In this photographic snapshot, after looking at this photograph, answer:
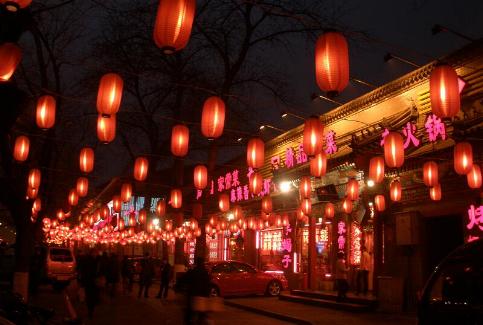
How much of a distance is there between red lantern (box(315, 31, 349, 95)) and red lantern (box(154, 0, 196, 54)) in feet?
8.69

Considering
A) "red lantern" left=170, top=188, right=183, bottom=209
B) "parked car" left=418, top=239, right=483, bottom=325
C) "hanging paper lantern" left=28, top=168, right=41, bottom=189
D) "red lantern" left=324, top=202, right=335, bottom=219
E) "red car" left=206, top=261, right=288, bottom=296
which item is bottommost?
"red car" left=206, top=261, right=288, bottom=296

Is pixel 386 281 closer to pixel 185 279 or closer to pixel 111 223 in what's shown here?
pixel 185 279

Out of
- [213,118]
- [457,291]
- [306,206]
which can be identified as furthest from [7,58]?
[306,206]

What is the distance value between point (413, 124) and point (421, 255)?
433 cm

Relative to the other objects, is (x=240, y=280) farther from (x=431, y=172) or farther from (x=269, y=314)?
(x=431, y=172)

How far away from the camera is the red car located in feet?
74.6

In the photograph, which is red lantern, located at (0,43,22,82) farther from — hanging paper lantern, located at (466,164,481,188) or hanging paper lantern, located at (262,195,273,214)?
hanging paper lantern, located at (262,195,273,214)

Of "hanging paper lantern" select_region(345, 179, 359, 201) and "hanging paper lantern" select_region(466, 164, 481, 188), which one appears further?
"hanging paper lantern" select_region(345, 179, 359, 201)

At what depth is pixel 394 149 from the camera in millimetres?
14570

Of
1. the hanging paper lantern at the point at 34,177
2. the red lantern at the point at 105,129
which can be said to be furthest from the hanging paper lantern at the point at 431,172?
the hanging paper lantern at the point at 34,177

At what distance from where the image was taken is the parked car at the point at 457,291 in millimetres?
6969

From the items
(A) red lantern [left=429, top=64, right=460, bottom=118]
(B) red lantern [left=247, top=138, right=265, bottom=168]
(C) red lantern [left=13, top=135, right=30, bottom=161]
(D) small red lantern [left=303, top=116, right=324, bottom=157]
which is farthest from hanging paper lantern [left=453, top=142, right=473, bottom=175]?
(C) red lantern [left=13, top=135, right=30, bottom=161]

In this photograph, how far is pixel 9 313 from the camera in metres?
9.20

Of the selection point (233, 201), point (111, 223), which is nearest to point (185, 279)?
point (233, 201)
